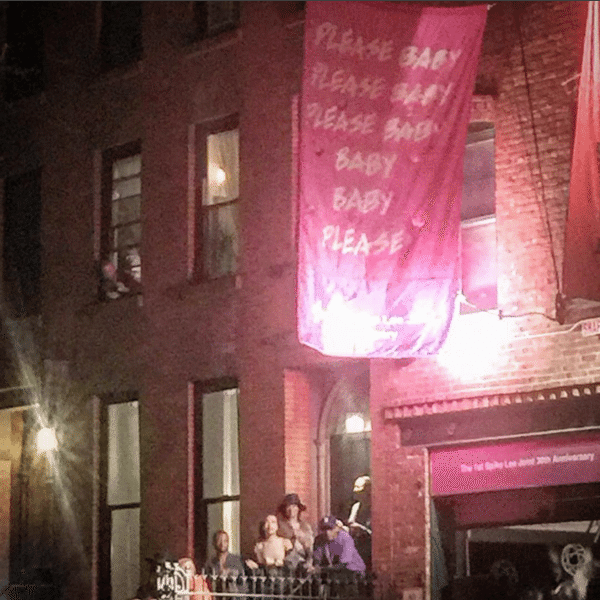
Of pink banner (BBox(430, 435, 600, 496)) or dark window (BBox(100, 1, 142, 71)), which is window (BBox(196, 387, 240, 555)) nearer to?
pink banner (BBox(430, 435, 600, 496))

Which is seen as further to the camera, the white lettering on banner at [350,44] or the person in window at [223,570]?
the person in window at [223,570]

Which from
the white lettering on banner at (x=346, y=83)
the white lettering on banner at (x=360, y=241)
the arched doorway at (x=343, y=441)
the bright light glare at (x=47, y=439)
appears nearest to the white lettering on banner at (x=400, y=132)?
the white lettering on banner at (x=346, y=83)

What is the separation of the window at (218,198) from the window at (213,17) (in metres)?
1.29

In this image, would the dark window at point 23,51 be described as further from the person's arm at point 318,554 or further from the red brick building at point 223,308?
the person's arm at point 318,554

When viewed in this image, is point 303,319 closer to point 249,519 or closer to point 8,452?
point 249,519

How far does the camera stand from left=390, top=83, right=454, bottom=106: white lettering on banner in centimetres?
1459

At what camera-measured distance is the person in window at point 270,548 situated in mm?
15680

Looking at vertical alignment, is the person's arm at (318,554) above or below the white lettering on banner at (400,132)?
below

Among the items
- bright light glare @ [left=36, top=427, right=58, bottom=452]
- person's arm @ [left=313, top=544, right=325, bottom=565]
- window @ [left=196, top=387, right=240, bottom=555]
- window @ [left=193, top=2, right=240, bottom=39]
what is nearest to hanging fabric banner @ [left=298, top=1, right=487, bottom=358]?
person's arm @ [left=313, top=544, right=325, bottom=565]

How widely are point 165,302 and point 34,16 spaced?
19.3ft

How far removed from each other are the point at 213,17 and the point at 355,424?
5.90 meters

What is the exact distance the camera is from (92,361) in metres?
20.2

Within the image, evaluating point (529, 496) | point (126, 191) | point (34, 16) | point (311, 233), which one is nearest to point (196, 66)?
point (126, 191)

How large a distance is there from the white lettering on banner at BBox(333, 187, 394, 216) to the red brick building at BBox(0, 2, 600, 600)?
1.94 meters
